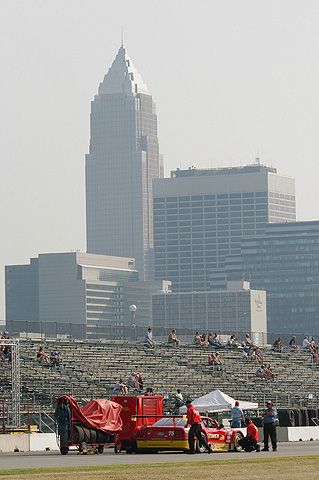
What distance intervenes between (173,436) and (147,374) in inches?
883

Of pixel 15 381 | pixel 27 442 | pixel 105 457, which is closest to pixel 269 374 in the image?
pixel 15 381

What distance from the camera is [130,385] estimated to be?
50125 mm

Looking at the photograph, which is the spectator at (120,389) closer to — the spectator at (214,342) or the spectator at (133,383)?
the spectator at (133,383)

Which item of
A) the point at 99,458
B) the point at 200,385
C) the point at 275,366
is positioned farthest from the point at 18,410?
the point at 275,366

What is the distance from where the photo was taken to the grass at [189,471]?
23.9 metres

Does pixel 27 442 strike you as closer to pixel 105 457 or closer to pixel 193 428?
pixel 105 457

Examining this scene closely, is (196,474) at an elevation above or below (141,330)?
below

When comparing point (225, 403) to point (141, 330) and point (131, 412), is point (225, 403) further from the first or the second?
point (141, 330)

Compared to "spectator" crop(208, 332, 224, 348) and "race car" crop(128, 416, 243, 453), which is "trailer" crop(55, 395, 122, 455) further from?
"spectator" crop(208, 332, 224, 348)

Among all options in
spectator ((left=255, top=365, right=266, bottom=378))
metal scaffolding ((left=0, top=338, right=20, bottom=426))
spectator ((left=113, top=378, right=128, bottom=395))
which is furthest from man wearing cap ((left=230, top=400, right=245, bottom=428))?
spectator ((left=255, top=365, right=266, bottom=378))

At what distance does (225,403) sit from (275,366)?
2419 centimetres

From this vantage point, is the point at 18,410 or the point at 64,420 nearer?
the point at 64,420

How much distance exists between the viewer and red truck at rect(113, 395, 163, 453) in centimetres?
3575

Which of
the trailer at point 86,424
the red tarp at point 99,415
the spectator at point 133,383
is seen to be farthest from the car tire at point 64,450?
the spectator at point 133,383
